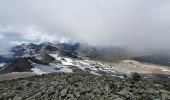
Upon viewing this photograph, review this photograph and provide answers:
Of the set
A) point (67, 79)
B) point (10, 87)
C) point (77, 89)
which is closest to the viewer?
point (77, 89)

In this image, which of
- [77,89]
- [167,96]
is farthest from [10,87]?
[167,96]

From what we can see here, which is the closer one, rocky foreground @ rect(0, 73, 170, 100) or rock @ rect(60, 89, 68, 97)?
rocky foreground @ rect(0, 73, 170, 100)

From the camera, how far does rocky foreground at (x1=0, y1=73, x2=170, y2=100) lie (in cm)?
5081

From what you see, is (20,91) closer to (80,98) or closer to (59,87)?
(59,87)

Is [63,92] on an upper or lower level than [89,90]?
lower

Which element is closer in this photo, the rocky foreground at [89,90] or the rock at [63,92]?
the rocky foreground at [89,90]

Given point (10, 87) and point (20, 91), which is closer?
point (20, 91)

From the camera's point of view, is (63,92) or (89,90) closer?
(89,90)

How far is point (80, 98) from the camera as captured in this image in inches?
2030

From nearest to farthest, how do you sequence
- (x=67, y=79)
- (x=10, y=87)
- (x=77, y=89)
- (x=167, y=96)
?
(x=167, y=96)
(x=77, y=89)
(x=67, y=79)
(x=10, y=87)

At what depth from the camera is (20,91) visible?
203ft

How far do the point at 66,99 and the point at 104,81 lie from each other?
8.40 meters

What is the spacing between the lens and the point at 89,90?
53.2m

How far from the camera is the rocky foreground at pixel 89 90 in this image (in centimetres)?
5081
